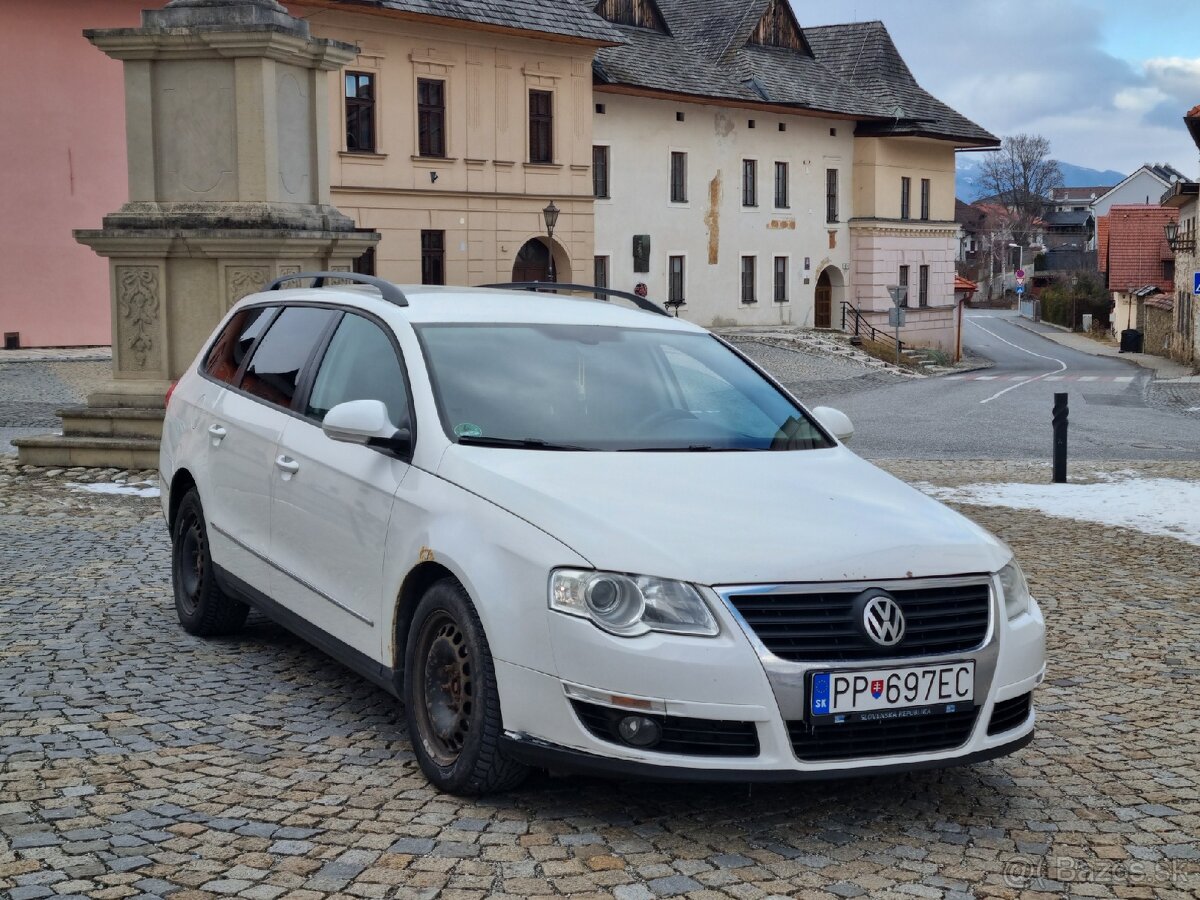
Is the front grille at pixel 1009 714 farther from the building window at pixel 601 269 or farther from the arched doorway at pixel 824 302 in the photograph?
the arched doorway at pixel 824 302

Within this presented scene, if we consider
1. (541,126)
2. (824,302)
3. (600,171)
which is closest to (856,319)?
(824,302)

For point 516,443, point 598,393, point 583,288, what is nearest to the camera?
point 516,443

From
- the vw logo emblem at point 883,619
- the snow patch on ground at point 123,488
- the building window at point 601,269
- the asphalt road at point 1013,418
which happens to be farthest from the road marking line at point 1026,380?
the vw logo emblem at point 883,619

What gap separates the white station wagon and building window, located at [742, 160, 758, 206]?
4578 cm

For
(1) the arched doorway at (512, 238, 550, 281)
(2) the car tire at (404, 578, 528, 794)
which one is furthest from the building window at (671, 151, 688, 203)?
(2) the car tire at (404, 578, 528, 794)

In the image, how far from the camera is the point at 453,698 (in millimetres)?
5086

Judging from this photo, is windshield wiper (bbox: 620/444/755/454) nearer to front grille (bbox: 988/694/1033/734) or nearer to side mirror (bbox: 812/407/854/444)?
side mirror (bbox: 812/407/854/444)

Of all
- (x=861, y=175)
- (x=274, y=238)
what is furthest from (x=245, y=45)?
(x=861, y=175)

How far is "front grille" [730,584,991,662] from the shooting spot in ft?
15.0

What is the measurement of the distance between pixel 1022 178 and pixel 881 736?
139 metres

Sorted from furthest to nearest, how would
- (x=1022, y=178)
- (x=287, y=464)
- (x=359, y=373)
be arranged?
(x=1022, y=178)
(x=287, y=464)
(x=359, y=373)

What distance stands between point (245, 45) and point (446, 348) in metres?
9.44

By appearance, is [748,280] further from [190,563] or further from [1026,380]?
[190,563]

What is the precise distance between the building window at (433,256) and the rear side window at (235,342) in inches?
1253
